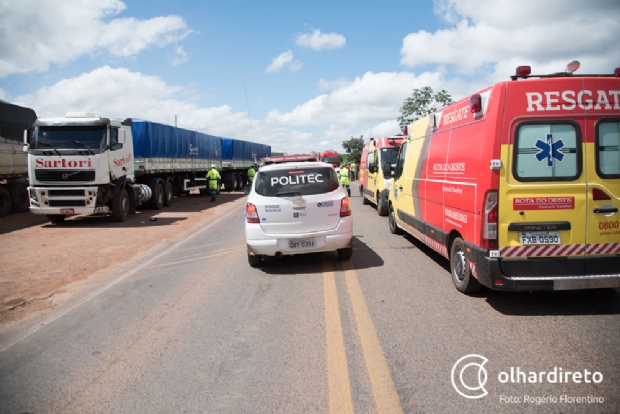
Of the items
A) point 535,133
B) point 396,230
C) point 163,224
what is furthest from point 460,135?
point 163,224

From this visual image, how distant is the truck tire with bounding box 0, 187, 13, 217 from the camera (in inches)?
610

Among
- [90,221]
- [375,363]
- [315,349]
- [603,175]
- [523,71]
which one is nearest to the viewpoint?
[375,363]

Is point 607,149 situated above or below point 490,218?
above

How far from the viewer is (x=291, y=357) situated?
12.7 feet

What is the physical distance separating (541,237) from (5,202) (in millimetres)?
17370

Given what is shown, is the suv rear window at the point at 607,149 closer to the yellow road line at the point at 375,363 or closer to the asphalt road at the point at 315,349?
the asphalt road at the point at 315,349

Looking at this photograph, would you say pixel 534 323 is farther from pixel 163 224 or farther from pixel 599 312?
pixel 163 224

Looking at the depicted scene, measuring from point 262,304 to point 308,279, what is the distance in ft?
4.18

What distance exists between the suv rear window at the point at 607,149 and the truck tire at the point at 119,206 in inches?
522

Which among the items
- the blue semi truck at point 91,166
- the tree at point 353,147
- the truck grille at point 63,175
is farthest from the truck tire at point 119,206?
the tree at point 353,147

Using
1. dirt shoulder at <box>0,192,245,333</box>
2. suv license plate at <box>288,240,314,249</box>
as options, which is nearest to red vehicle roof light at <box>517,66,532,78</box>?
suv license plate at <box>288,240,314,249</box>

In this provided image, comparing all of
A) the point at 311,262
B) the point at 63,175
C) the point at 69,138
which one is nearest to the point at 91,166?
the point at 63,175

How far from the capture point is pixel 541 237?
15.5 feet

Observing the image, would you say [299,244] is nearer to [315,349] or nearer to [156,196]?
[315,349]
